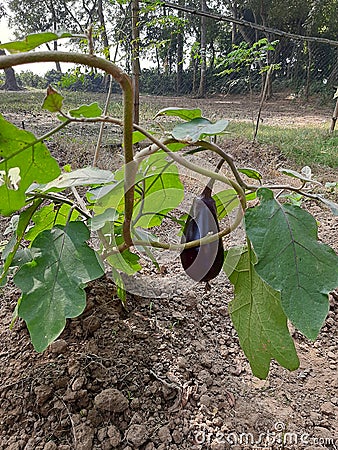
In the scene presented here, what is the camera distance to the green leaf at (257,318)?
555 millimetres

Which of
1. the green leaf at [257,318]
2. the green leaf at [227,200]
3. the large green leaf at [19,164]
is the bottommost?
the green leaf at [257,318]

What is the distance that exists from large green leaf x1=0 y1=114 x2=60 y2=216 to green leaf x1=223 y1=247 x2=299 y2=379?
11.7 inches

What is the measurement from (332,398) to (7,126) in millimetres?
734

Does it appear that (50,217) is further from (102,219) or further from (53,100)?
(53,100)

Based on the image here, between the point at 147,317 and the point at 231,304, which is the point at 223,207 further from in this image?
the point at 147,317

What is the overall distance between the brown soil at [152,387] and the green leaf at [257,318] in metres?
0.16

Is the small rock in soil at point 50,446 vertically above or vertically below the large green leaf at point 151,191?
below

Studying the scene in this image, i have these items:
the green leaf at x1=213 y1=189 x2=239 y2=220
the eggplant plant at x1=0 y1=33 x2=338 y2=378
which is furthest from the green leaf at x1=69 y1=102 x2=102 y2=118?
the green leaf at x1=213 y1=189 x2=239 y2=220

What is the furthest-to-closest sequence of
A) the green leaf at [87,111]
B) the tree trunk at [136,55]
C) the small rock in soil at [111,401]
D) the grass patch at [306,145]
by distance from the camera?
the grass patch at [306,145] < the tree trunk at [136,55] < the small rock in soil at [111,401] < the green leaf at [87,111]

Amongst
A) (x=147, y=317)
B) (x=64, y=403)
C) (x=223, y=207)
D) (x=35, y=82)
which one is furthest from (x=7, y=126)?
(x=35, y=82)

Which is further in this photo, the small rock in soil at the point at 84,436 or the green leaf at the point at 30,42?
the small rock in soil at the point at 84,436

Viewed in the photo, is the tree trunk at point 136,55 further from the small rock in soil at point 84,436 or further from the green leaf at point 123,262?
the small rock in soil at point 84,436

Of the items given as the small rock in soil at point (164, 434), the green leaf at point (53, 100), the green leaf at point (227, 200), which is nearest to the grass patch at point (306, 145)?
the green leaf at point (227, 200)

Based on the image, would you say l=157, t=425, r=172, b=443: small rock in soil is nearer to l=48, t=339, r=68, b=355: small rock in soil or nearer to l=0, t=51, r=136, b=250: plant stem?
l=48, t=339, r=68, b=355: small rock in soil
